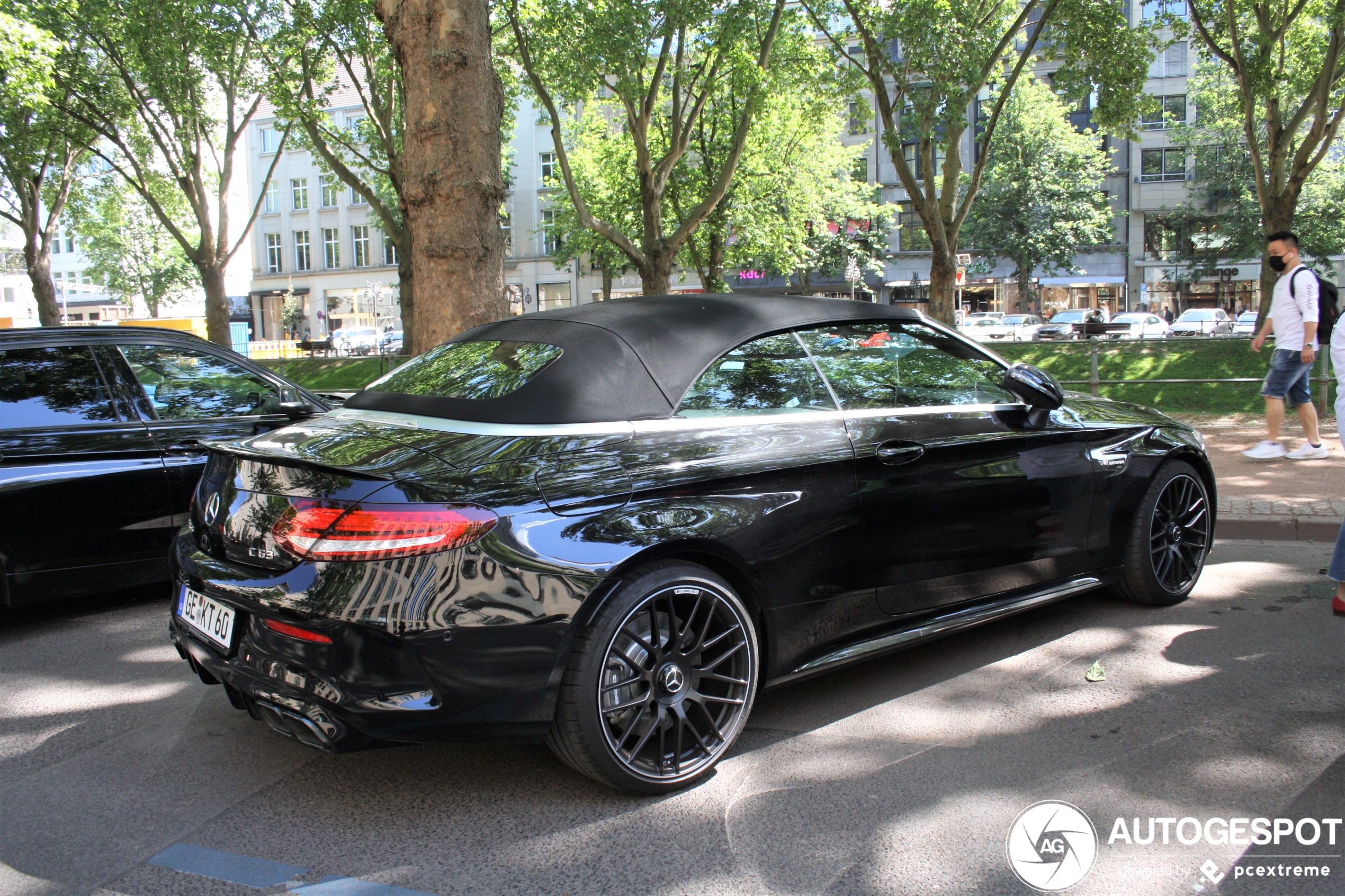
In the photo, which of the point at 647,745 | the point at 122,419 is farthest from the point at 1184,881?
the point at 122,419

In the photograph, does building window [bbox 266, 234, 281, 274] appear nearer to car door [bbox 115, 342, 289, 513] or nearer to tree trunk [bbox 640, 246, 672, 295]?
tree trunk [bbox 640, 246, 672, 295]

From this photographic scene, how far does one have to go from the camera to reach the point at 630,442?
305 centimetres

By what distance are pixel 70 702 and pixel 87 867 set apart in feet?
5.17

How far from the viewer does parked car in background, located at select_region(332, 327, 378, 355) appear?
45.7 meters

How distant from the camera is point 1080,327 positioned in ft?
124

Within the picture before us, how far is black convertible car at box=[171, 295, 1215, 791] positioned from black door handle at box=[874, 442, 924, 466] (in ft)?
0.04

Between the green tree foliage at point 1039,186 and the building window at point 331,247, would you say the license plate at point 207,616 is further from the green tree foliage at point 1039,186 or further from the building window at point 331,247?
the building window at point 331,247

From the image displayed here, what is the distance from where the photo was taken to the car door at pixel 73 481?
4.75 meters

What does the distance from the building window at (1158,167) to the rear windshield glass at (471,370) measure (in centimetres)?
5483

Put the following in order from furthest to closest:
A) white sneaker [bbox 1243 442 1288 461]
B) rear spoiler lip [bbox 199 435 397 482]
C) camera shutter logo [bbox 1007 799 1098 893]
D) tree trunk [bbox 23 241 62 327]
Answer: tree trunk [bbox 23 241 62 327] → white sneaker [bbox 1243 442 1288 461] → rear spoiler lip [bbox 199 435 397 482] → camera shutter logo [bbox 1007 799 1098 893]

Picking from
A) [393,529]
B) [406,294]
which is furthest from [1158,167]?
[393,529]

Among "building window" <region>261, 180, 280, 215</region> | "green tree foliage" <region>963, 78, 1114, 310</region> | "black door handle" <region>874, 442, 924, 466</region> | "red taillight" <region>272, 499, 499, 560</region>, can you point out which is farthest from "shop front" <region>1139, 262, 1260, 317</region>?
"red taillight" <region>272, 499, 499, 560</region>

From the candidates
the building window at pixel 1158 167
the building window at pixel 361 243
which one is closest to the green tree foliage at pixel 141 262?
the building window at pixel 361 243

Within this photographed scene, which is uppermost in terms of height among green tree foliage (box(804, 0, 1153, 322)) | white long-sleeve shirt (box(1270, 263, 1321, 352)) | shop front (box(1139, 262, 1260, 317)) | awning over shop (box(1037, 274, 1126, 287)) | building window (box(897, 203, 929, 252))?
building window (box(897, 203, 929, 252))
